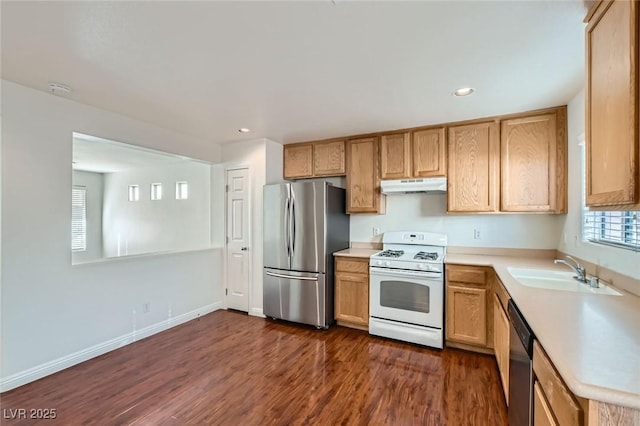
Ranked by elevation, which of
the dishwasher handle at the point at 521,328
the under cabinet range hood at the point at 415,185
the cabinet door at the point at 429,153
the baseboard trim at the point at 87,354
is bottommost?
the baseboard trim at the point at 87,354

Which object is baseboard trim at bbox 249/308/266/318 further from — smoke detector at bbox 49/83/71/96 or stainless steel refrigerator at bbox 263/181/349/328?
smoke detector at bbox 49/83/71/96

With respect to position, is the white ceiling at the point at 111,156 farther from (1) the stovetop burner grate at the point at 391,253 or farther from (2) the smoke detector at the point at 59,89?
(1) the stovetop burner grate at the point at 391,253

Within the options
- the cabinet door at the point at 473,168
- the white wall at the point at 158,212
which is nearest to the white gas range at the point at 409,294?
the cabinet door at the point at 473,168

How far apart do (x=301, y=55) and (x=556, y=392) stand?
83.2 inches

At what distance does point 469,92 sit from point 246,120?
7.33ft

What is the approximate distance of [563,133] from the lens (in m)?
2.77

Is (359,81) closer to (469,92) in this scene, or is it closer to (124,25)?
(469,92)

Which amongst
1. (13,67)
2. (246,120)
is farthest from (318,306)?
(13,67)

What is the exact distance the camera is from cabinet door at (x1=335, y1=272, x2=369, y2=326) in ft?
11.3

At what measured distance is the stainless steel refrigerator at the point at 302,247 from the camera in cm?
356

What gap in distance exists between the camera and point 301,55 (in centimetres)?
188

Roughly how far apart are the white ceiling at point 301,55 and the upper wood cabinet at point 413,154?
0.44 meters

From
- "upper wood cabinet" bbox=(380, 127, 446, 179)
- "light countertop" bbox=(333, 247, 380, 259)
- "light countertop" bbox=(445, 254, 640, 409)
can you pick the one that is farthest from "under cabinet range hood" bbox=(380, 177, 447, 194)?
"light countertop" bbox=(445, 254, 640, 409)

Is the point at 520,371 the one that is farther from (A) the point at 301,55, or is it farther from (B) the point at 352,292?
(A) the point at 301,55
